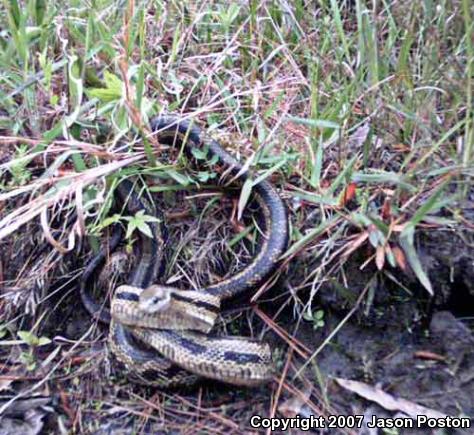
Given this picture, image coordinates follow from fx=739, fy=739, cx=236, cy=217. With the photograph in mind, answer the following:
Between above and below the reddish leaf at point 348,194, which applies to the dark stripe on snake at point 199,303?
below

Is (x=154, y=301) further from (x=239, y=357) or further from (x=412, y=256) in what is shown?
(x=412, y=256)

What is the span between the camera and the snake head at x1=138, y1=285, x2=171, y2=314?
2.49 m

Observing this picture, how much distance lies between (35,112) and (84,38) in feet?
1.28

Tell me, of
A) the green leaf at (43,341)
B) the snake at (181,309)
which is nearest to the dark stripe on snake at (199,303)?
the snake at (181,309)

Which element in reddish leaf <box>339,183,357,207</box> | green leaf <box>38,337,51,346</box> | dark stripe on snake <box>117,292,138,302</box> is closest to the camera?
dark stripe on snake <box>117,292,138,302</box>

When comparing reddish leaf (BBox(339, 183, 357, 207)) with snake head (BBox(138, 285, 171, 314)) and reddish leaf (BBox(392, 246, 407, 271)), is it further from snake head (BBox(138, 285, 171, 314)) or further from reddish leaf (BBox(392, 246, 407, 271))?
snake head (BBox(138, 285, 171, 314))

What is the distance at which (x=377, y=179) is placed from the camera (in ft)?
8.43

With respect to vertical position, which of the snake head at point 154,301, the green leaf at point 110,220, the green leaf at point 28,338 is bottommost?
the green leaf at point 28,338

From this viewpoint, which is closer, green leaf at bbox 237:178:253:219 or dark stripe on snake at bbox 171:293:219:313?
dark stripe on snake at bbox 171:293:219:313

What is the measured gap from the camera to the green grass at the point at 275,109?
2.65 meters

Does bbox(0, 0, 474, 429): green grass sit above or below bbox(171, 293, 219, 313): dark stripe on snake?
above

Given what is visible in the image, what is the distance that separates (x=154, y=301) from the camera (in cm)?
249

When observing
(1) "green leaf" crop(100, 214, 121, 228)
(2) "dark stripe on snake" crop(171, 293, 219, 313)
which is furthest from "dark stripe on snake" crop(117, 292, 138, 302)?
(1) "green leaf" crop(100, 214, 121, 228)

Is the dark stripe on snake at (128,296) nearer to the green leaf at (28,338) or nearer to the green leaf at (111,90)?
the green leaf at (28,338)
